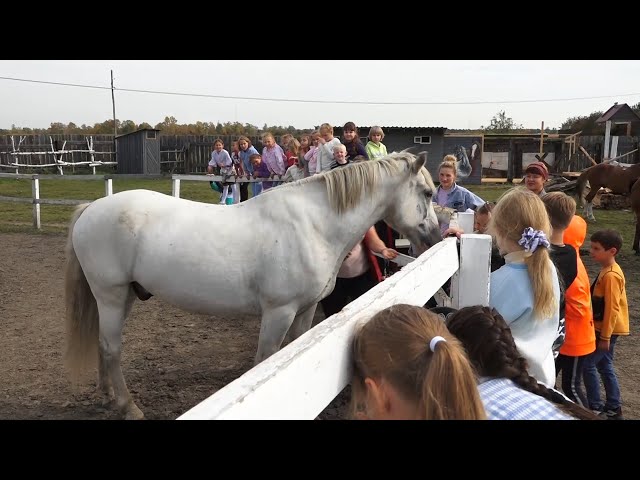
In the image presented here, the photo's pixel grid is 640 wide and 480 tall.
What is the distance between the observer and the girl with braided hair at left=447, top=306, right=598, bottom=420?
1.37 m

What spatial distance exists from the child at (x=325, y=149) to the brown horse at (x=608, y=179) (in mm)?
8701

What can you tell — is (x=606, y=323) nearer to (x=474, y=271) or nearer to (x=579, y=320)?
(x=579, y=320)

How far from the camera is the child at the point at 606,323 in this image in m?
3.45

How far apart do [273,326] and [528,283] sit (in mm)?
1647

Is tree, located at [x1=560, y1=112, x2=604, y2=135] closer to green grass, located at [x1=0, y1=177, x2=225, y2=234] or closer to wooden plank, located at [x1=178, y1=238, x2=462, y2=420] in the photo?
green grass, located at [x1=0, y1=177, x2=225, y2=234]

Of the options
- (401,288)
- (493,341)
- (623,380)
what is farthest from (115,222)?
(623,380)

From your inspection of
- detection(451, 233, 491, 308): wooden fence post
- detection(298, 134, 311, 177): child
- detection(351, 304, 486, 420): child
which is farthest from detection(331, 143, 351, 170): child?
detection(351, 304, 486, 420): child

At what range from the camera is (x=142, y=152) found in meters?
27.3

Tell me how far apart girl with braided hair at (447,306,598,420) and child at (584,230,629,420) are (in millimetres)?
2065

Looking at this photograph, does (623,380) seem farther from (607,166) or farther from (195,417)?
(607,166)

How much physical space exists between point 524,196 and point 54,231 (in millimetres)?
10892

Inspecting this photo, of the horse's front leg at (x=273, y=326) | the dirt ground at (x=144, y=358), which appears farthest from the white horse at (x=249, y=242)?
the dirt ground at (x=144, y=358)

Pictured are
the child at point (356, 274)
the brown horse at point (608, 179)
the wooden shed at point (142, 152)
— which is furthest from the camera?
the wooden shed at point (142, 152)

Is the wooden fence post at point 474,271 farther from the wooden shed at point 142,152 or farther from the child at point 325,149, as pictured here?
the wooden shed at point 142,152
